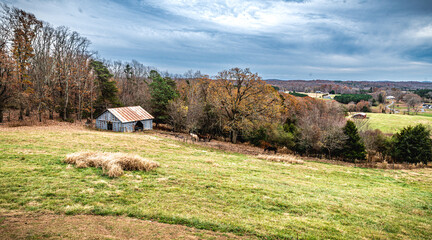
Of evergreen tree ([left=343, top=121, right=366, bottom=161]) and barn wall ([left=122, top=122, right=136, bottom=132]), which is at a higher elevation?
barn wall ([left=122, top=122, right=136, bottom=132])

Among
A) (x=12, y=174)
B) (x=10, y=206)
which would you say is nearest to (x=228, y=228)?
(x=10, y=206)

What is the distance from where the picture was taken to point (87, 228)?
19.1ft

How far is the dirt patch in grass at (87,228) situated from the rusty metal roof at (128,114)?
3111cm

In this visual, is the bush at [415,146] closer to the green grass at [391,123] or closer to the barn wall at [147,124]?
the green grass at [391,123]

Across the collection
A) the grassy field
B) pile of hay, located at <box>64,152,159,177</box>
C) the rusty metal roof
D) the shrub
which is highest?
the rusty metal roof

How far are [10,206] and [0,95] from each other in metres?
32.7

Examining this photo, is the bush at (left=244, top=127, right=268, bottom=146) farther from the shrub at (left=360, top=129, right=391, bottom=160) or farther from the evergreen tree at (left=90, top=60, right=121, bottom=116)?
the evergreen tree at (left=90, top=60, right=121, bottom=116)

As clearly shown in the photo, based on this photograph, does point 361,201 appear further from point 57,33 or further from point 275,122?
point 57,33

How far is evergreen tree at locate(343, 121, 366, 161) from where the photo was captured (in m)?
31.3

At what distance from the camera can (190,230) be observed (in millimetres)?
6336

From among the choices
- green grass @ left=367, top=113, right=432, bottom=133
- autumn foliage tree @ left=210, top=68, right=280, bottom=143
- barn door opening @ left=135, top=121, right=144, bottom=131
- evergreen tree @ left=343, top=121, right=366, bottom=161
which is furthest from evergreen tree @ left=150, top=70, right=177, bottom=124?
green grass @ left=367, top=113, right=432, bottom=133

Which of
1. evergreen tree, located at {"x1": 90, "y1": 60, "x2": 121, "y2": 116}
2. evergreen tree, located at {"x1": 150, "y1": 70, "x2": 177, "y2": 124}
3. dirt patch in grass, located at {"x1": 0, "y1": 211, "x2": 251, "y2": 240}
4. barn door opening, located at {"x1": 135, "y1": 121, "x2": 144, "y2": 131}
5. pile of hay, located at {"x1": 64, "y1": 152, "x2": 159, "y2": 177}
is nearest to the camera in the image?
→ dirt patch in grass, located at {"x1": 0, "y1": 211, "x2": 251, "y2": 240}

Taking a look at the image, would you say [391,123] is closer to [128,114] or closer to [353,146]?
[353,146]

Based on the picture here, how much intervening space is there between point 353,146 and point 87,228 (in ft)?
119
